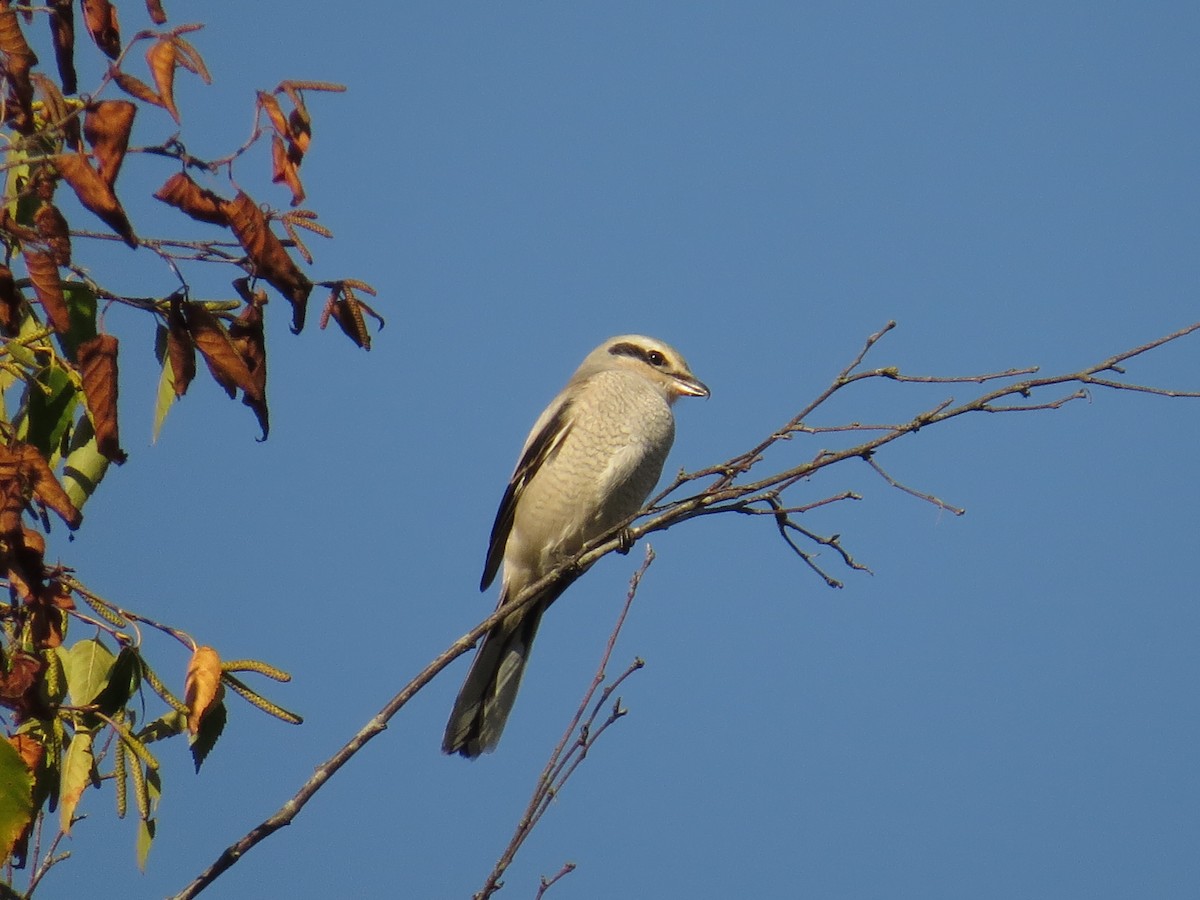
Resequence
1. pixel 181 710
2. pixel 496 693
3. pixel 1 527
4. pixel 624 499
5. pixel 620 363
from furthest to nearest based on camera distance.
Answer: pixel 620 363 < pixel 624 499 < pixel 496 693 < pixel 181 710 < pixel 1 527

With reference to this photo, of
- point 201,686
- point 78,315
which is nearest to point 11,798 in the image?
point 201,686

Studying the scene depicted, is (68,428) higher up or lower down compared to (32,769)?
higher up

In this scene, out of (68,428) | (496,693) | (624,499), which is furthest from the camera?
(624,499)

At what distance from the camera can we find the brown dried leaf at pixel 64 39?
1607 millimetres

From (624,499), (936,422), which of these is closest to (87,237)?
(936,422)

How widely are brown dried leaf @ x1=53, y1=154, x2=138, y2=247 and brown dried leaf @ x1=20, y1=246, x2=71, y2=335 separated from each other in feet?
0.31

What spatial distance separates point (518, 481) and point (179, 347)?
9.30 ft

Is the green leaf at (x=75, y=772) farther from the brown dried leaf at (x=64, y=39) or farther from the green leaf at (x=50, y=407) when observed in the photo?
the brown dried leaf at (x=64, y=39)

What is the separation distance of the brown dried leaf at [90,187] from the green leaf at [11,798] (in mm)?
610

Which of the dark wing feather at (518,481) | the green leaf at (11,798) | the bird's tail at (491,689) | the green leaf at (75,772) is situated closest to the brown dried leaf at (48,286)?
the green leaf at (11,798)

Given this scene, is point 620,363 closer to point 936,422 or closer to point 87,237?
point 936,422

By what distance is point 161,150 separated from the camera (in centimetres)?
153

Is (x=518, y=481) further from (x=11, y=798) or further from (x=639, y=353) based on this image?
(x=11, y=798)

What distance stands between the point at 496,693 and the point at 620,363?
151 cm
